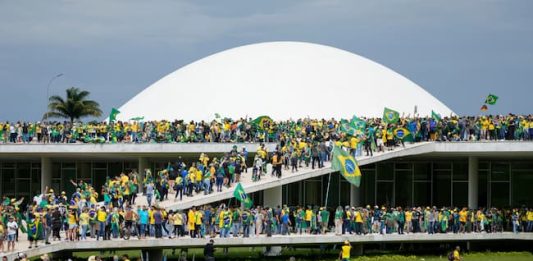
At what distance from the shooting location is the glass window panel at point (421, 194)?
4991cm

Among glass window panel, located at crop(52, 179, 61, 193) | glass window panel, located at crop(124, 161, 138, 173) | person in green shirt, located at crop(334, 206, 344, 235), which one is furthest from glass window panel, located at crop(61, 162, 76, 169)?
person in green shirt, located at crop(334, 206, 344, 235)

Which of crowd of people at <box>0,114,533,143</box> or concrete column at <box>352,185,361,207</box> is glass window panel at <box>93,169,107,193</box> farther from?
concrete column at <box>352,185,361,207</box>

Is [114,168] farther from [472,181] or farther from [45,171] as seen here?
[472,181]

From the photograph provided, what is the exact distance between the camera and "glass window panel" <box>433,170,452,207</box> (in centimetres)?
4962

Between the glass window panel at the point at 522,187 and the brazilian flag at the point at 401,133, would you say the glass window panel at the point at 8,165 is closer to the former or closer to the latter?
the brazilian flag at the point at 401,133

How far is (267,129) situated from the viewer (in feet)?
147

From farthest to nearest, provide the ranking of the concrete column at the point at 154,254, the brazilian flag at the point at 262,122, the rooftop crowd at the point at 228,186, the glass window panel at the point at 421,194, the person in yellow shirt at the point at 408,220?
the glass window panel at the point at 421,194 < the brazilian flag at the point at 262,122 < the person in yellow shirt at the point at 408,220 < the concrete column at the point at 154,254 < the rooftop crowd at the point at 228,186

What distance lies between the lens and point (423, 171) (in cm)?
5003

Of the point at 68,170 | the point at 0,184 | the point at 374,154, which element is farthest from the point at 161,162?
the point at 374,154

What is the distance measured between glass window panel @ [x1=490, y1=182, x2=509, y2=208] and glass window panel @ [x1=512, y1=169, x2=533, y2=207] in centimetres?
33

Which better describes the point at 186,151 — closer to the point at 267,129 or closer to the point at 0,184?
the point at 267,129

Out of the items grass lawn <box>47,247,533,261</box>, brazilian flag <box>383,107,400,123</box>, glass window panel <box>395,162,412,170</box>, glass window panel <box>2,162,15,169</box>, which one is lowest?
grass lawn <box>47,247,533,261</box>

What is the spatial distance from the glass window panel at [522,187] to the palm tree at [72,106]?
37975mm

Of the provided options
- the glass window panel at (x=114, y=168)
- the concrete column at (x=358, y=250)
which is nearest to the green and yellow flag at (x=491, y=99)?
the concrete column at (x=358, y=250)
